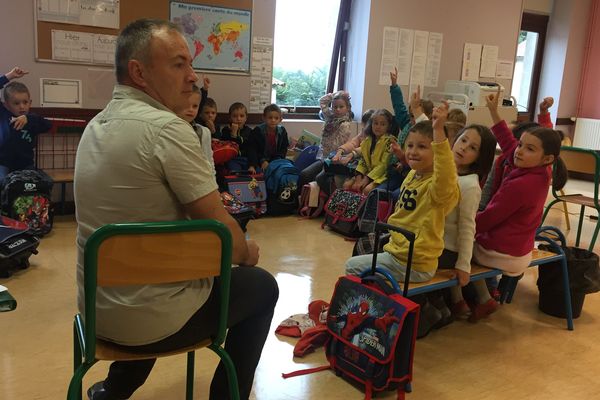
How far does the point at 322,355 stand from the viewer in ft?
8.36

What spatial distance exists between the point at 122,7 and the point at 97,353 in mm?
3718

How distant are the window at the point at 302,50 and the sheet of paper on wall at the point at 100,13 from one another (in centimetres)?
171

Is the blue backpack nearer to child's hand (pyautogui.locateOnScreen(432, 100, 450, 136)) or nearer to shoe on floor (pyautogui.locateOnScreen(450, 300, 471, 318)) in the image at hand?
shoe on floor (pyautogui.locateOnScreen(450, 300, 471, 318))

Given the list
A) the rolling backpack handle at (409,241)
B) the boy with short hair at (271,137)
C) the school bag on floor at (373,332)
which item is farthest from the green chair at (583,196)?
the boy with short hair at (271,137)

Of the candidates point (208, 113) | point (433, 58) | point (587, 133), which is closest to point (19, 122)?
point (208, 113)

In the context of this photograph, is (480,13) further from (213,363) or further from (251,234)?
(213,363)

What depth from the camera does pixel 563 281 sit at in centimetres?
311

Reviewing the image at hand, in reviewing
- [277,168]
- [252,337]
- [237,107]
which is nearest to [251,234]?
[277,168]

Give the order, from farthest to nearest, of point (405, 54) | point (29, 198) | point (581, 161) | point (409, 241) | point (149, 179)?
point (405, 54) < point (581, 161) < point (29, 198) < point (409, 241) < point (149, 179)

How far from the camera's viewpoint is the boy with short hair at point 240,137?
5.07m

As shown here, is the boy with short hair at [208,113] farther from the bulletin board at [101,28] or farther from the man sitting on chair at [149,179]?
the man sitting on chair at [149,179]

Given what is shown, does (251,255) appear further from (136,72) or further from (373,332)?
(373,332)

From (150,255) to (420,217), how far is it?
1422mm

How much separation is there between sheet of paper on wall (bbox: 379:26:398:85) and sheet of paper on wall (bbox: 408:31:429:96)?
0.92ft
